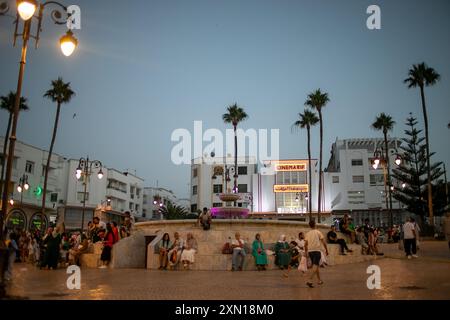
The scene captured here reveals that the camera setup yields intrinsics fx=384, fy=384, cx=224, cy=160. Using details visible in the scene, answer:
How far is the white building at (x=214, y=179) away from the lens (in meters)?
60.8

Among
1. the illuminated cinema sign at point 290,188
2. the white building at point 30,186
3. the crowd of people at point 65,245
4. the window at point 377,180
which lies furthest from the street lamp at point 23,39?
the window at point 377,180

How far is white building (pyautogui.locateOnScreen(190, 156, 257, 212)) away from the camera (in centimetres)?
6084

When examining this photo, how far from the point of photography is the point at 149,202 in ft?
273

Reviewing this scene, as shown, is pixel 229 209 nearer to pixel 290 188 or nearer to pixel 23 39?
pixel 23 39

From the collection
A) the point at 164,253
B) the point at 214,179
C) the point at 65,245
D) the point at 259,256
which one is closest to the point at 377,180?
the point at 214,179

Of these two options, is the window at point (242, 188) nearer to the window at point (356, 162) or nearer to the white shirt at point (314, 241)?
the window at point (356, 162)

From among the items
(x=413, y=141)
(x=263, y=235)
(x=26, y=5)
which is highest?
(x=413, y=141)

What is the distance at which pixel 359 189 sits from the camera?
56844mm

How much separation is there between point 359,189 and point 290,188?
1012 centimetres

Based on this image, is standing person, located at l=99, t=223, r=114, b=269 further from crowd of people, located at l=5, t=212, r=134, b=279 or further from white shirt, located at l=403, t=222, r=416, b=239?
white shirt, located at l=403, t=222, r=416, b=239

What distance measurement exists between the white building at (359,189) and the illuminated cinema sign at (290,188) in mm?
3454
